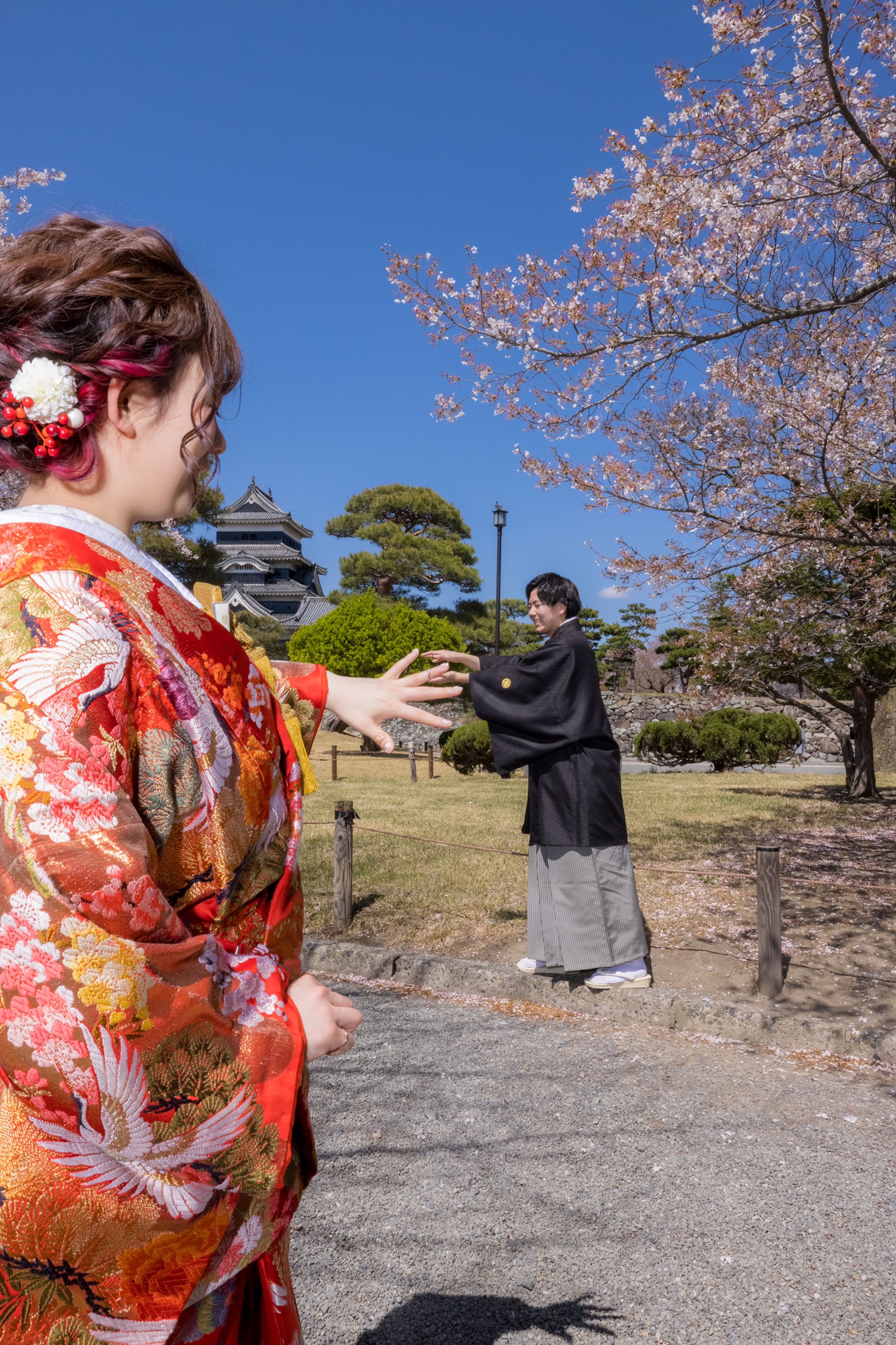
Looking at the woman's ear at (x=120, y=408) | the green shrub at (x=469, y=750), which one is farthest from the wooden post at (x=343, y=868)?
the green shrub at (x=469, y=750)

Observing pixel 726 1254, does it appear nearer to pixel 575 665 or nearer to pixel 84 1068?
pixel 84 1068

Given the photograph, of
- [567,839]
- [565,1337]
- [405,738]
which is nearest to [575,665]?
[567,839]

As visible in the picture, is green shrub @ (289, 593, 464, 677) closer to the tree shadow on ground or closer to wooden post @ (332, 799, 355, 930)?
the tree shadow on ground

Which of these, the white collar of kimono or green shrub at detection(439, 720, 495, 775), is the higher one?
the white collar of kimono

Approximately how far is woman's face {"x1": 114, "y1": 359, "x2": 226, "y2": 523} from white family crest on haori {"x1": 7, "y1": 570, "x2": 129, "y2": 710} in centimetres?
18

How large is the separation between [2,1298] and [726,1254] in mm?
2513

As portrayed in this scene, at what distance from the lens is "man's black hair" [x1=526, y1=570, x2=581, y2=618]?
503 cm

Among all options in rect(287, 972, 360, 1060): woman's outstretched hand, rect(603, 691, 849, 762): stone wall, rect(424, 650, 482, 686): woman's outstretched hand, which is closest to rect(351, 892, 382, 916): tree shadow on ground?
rect(424, 650, 482, 686): woman's outstretched hand

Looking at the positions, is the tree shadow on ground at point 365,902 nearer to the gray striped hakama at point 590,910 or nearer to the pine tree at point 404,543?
the gray striped hakama at point 590,910

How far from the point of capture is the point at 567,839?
4.88 metres

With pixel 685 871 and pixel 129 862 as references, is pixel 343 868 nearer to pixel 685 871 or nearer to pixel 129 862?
pixel 685 871

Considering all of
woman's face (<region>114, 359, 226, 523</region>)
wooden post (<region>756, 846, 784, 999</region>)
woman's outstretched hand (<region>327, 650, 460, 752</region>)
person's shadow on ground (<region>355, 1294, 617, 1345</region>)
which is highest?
woman's face (<region>114, 359, 226, 523</region>)

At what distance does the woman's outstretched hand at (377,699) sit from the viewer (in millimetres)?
1430

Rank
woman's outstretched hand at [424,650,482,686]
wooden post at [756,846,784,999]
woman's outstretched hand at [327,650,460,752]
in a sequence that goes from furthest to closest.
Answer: wooden post at [756,846,784,999], woman's outstretched hand at [424,650,482,686], woman's outstretched hand at [327,650,460,752]
